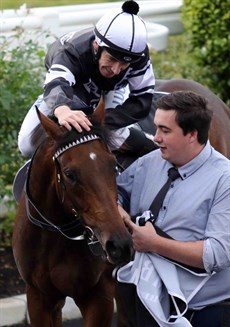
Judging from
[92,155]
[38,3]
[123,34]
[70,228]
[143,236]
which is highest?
[123,34]

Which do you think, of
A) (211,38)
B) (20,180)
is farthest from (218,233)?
(211,38)

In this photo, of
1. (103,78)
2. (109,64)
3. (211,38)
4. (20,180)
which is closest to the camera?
(109,64)

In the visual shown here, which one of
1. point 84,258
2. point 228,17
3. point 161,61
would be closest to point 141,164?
point 84,258

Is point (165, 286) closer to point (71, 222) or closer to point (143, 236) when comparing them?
point (143, 236)

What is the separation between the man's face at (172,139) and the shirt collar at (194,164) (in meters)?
0.02

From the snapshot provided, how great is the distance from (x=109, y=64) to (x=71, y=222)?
0.82m

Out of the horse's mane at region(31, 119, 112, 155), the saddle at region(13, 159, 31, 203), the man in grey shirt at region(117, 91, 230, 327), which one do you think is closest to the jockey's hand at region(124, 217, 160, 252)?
the man in grey shirt at region(117, 91, 230, 327)

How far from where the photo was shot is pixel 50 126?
4465 mm

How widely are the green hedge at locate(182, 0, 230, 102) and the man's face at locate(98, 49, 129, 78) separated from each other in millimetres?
4334

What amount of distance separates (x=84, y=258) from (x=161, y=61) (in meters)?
5.93

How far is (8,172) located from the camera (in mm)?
7070

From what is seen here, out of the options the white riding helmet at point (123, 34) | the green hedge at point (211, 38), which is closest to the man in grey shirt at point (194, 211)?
the white riding helmet at point (123, 34)

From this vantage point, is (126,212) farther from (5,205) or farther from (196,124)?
(5,205)

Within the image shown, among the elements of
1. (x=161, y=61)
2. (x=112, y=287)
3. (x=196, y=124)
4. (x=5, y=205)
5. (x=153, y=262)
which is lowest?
(x=161, y=61)
